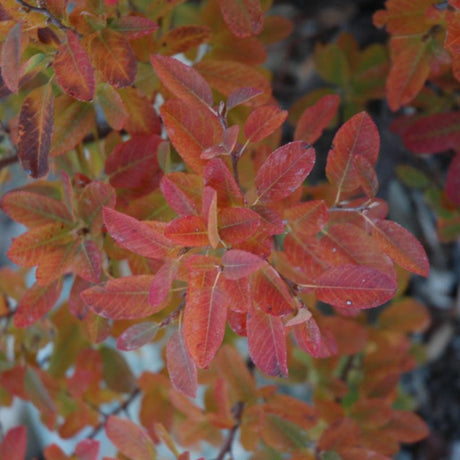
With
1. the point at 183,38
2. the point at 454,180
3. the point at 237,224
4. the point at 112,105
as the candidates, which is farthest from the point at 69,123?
the point at 454,180

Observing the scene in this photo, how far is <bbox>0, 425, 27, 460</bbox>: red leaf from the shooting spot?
779 mm

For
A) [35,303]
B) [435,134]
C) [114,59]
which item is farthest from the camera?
[435,134]

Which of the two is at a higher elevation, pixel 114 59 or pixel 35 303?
pixel 114 59

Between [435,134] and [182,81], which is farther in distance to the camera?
[435,134]

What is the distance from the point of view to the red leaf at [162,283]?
53cm

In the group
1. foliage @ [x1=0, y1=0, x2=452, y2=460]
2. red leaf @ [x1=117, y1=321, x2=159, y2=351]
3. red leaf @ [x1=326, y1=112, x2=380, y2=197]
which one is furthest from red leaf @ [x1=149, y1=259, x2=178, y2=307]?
red leaf @ [x1=326, y1=112, x2=380, y2=197]

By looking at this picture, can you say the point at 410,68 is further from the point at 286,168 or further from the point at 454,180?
the point at 286,168

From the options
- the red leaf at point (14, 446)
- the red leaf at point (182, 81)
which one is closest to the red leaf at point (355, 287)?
the red leaf at point (182, 81)

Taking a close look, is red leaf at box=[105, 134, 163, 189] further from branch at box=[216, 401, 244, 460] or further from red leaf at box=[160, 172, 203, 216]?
branch at box=[216, 401, 244, 460]

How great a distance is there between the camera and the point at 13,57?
A: 0.52 metres

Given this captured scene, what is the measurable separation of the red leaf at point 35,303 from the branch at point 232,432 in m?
0.35

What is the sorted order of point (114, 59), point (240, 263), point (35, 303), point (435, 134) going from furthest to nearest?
point (435, 134)
point (35, 303)
point (114, 59)
point (240, 263)

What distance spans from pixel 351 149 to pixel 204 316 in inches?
10.1

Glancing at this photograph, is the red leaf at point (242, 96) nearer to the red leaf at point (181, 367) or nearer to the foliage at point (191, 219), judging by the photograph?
the foliage at point (191, 219)
